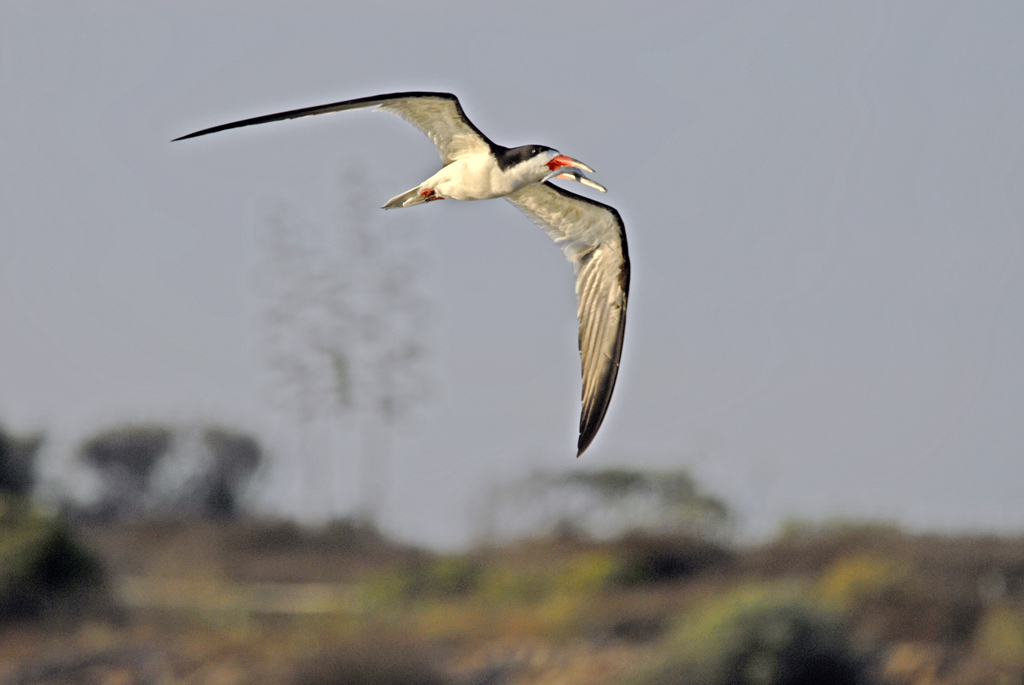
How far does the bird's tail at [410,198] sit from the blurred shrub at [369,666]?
26.1 ft

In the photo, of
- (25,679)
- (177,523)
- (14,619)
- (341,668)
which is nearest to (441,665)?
(341,668)

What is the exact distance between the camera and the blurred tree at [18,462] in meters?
26.1

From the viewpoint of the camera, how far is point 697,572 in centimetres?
Answer: 1964

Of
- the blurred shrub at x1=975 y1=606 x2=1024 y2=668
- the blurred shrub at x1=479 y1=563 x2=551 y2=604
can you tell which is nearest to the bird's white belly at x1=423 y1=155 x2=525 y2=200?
the blurred shrub at x1=975 y1=606 x2=1024 y2=668

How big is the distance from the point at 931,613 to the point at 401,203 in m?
11.8

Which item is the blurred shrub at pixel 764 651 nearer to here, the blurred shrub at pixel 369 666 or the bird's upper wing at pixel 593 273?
the blurred shrub at pixel 369 666

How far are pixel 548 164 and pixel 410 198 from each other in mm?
949

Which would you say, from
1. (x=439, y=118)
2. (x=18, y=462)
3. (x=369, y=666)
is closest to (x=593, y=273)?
(x=439, y=118)

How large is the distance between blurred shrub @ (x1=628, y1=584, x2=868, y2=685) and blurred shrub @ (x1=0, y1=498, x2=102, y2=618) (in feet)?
30.4

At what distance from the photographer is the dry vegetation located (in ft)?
45.5

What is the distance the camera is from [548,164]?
21.6ft

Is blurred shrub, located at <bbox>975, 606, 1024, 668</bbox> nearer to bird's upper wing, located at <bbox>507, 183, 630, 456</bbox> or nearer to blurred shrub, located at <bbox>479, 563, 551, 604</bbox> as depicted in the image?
blurred shrub, located at <bbox>479, 563, 551, 604</bbox>

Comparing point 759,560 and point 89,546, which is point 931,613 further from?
point 89,546

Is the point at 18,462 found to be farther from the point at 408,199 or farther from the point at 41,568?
the point at 408,199
